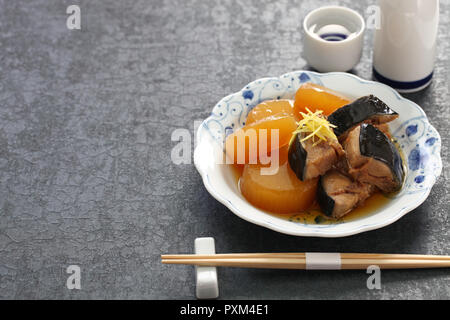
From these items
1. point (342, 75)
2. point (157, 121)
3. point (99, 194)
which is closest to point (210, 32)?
point (157, 121)

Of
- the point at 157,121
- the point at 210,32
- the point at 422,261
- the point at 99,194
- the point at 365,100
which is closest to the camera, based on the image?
the point at 422,261

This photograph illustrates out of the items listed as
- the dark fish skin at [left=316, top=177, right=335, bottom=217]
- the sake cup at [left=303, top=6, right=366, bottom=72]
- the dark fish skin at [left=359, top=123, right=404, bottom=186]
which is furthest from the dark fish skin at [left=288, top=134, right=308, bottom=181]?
the sake cup at [left=303, top=6, right=366, bottom=72]

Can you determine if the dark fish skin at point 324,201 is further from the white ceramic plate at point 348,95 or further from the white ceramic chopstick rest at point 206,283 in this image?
the white ceramic chopstick rest at point 206,283

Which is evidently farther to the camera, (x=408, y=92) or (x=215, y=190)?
(x=408, y=92)

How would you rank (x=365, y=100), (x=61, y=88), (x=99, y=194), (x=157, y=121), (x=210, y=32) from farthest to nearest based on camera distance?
(x=210, y=32) → (x=61, y=88) → (x=157, y=121) → (x=99, y=194) → (x=365, y=100)

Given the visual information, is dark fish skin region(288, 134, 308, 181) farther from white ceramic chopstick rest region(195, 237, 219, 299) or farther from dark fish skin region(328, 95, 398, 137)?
white ceramic chopstick rest region(195, 237, 219, 299)

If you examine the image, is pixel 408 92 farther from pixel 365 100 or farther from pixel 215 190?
pixel 215 190
